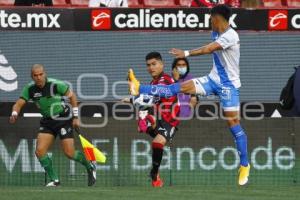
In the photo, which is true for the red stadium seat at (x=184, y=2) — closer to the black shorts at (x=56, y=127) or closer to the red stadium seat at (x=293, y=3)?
the red stadium seat at (x=293, y=3)

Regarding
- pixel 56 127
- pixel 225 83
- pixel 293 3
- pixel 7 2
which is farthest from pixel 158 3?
pixel 225 83

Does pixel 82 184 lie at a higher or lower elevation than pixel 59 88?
lower

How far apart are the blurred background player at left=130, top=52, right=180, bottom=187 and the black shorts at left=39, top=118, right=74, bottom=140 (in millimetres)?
1177

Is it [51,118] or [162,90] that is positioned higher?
[162,90]

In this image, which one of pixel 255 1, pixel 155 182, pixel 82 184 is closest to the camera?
pixel 155 182

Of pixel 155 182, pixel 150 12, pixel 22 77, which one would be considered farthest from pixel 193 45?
pixel 155 182

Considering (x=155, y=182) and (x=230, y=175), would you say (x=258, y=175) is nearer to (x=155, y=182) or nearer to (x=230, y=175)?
(x=230, y=175)

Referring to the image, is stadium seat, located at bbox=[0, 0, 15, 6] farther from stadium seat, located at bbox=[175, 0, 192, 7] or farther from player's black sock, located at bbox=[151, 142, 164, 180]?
player's black sock, located at bbox=[151, 142, 164, 180]

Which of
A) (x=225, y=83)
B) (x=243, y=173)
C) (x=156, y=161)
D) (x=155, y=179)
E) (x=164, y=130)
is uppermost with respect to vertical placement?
(x=225, y=83)

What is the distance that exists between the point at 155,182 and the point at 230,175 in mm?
1583

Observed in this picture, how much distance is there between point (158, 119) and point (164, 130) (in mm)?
236

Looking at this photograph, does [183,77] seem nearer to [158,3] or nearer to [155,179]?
[155,179]

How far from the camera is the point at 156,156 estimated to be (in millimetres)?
13898

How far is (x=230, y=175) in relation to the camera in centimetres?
1488
